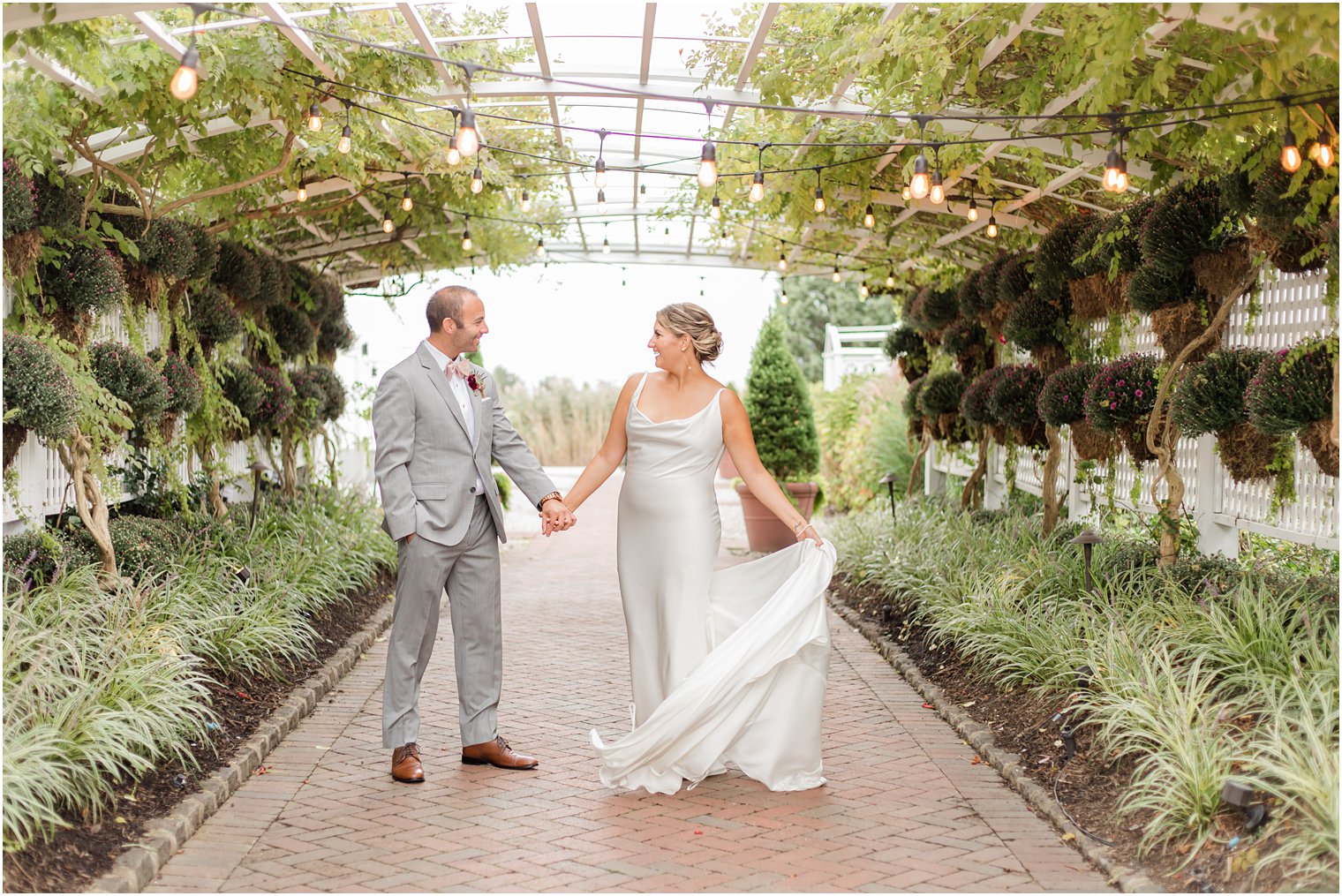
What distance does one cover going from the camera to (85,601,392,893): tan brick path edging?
3.85 metres

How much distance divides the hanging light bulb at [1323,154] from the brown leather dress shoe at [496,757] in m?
3.93

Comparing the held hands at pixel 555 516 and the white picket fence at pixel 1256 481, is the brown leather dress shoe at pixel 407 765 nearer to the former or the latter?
the held hands at pixel 555 516

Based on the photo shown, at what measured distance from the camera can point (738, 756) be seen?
5.00 m

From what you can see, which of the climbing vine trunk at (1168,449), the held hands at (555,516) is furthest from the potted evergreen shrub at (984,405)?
the held hands at (555,516)

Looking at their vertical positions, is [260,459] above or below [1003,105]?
below

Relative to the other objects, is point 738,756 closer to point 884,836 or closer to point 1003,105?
point 884,836

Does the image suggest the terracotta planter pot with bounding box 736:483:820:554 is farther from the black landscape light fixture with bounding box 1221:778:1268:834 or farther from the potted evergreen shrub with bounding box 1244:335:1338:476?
the black landscape light fixture with bounding box 1221:778:1268:834

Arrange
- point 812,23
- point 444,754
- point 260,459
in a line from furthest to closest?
point 260,459
point 812,23
point 444,754

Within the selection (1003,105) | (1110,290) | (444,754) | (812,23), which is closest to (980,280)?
(1110,290)

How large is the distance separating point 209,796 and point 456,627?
1.17m

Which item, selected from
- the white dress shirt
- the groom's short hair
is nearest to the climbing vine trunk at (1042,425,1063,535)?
the white dress shirt

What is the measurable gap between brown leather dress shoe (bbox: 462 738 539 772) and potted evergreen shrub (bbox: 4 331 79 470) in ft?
7.68

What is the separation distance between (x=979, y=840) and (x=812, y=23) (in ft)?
14.5

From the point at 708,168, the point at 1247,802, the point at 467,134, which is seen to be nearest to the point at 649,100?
the point at 708,168
